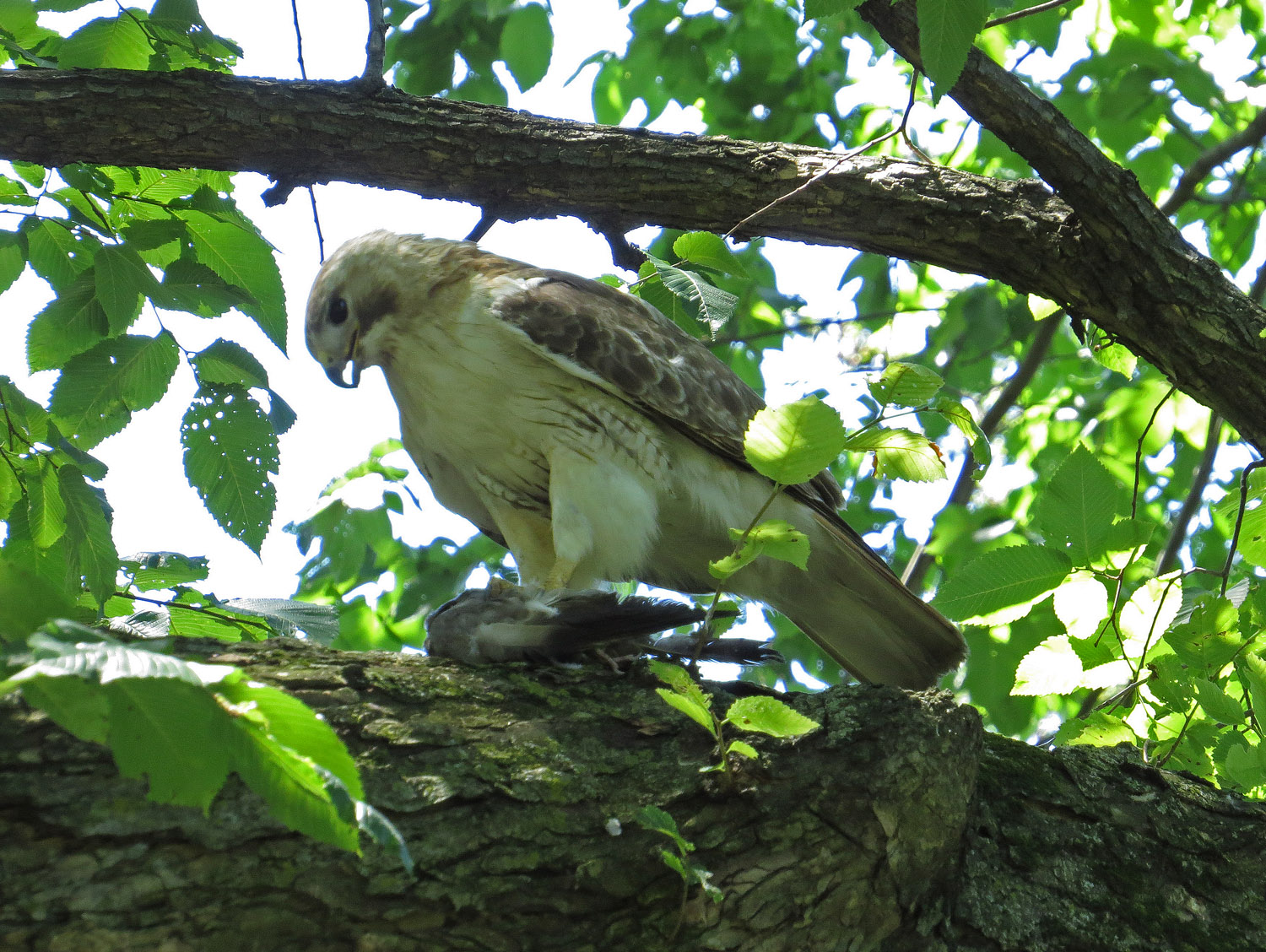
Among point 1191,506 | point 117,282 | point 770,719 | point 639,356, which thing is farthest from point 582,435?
point 1191,506

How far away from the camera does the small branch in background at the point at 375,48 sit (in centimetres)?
285

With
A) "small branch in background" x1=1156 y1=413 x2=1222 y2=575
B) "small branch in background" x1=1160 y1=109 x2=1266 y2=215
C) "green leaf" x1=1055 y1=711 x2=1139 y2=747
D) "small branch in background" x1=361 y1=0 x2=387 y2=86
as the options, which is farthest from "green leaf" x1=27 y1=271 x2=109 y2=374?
"small branch in background" x1=1160 y1=109 x2=1266 y2=215

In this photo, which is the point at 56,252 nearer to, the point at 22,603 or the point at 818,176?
the point at 22,603

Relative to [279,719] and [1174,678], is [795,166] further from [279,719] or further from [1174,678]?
[279,719]

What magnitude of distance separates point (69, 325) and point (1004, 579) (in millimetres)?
2246

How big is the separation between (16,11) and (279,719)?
2.48 m

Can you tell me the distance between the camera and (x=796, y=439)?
1.56 meters

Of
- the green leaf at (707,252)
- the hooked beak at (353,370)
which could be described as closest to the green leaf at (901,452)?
the green leaf at (707,252)

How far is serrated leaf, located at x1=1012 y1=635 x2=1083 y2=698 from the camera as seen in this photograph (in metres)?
2.40

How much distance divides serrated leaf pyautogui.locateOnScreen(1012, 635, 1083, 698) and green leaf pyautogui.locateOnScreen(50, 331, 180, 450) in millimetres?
2084

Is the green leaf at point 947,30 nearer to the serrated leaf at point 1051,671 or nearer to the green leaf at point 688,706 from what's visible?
the green leaf at point 688,706

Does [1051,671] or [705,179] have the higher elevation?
[705,179]

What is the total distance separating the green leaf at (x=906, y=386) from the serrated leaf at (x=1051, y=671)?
2.63ft

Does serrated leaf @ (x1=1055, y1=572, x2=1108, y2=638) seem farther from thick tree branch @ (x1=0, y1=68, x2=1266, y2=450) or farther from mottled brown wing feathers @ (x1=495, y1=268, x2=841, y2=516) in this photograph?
mottled brown wing feathers @ (x1=495, y1=268, x2=841, y2=516)
